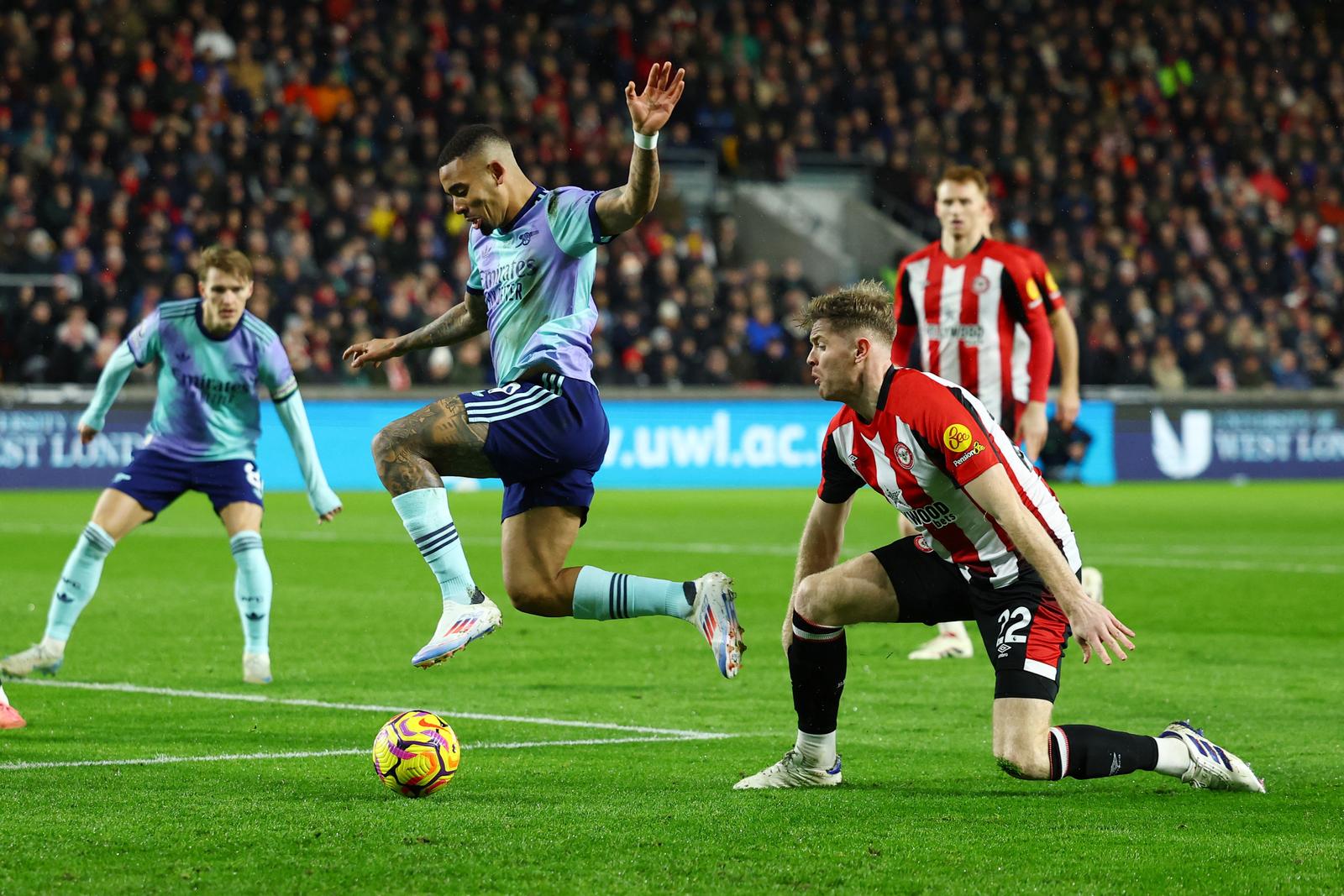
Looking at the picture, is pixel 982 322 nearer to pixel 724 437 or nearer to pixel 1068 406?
pixel 1068 406

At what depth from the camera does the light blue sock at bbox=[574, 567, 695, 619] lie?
20.5 ft

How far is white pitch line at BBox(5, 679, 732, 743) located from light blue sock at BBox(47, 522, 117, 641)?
1.04ft

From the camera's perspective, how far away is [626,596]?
6340 mm

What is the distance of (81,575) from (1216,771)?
514 cm

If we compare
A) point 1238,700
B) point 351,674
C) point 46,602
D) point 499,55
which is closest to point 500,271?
point 351,674

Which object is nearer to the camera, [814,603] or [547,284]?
[814,603]

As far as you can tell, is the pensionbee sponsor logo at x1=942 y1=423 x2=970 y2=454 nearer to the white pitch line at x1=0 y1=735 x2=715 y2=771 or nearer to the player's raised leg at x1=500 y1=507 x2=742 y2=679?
the player's raised leg at x1=500 y1=507 x2=742 y2=679

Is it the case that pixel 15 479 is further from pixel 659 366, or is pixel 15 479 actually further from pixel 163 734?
pixel 163 734

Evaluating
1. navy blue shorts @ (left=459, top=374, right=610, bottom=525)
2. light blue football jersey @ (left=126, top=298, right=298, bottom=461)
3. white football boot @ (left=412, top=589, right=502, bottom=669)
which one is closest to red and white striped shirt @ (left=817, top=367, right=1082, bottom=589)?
navy blue shorts @ (left=459, top=374, right=610, bottom=525)

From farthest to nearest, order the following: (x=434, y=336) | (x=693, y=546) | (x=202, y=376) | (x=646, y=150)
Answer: (x=693, y=546) → (x=202, y=376) → (x=434, y=336) → (x=646, y=150)

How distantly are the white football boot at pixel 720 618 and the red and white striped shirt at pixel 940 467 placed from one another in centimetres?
47

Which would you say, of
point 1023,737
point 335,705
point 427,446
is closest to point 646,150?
point 427,446

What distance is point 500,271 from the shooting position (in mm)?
6445

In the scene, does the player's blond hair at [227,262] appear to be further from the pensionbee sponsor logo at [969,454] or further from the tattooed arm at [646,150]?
the pensionbee sponsor logo at [969,454]
